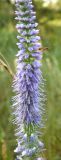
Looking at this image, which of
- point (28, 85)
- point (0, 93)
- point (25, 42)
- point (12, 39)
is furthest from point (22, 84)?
point (0, 93)

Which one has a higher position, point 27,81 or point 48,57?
point 48,57

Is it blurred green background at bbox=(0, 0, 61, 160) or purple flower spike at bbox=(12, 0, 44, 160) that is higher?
blurred green background at bbox=(0, 0, 61, 160)

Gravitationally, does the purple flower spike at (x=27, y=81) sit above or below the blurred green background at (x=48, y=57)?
below

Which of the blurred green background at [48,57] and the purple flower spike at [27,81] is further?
the blurred green background at [48,57]

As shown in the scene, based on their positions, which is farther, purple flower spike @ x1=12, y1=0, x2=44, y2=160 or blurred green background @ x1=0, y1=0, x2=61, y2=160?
blurred green background @ x1=0, y1=0, x2=61, y2=160

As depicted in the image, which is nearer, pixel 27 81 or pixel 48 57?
pixel 27 81
